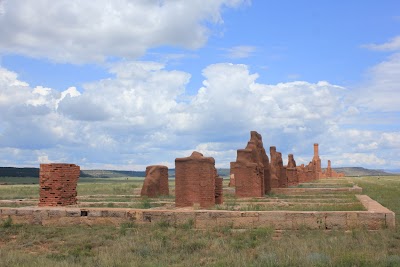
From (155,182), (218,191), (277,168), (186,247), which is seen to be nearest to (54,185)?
(218,191)

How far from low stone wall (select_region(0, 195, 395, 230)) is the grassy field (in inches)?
16.9

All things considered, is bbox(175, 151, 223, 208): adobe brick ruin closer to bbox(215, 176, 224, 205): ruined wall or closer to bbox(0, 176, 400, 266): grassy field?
bbox(215, 176, 224, 205): ruined wall

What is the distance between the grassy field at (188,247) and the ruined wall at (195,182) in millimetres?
5053

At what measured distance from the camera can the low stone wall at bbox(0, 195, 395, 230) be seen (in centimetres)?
1295

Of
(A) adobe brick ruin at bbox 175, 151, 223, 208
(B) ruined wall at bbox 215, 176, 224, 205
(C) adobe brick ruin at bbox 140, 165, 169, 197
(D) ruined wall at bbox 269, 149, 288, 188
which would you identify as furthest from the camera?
(D) ruined wall at bbox 269, 149, 288, 188

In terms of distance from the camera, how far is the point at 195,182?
18.7 metres

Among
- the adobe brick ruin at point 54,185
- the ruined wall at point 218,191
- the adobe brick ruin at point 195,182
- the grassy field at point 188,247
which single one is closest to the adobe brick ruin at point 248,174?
the ruined wall at point 218,191

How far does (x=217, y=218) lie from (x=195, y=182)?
5168 millimetres

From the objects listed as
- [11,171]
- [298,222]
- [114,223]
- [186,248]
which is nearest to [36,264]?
[186,248]

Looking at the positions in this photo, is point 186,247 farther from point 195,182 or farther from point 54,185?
point 54,185

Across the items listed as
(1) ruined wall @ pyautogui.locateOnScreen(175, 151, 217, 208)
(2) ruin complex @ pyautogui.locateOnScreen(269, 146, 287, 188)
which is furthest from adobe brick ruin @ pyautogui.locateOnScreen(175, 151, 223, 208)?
(2) ruin complex @ pyautogui.locateOnScreen(269, 146, 287, 188)

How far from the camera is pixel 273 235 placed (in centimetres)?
1244

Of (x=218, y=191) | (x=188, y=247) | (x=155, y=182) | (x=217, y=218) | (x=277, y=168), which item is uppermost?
(x=277, y=168)

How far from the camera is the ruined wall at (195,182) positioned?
18.6 metres
